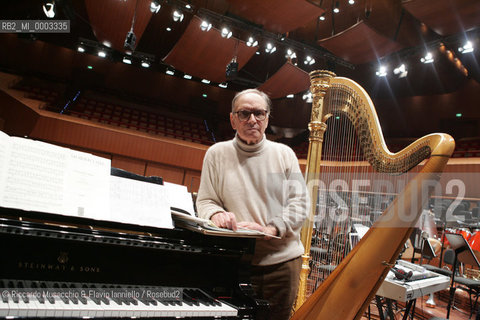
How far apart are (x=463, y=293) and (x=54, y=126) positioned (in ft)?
32.1

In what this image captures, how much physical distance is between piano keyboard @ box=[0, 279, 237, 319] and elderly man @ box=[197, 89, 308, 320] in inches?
15.0

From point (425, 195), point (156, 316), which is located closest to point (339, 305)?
point (425, 195)

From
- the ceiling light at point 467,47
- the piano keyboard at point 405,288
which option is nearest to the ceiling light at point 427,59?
the ceiling light at point 467,47

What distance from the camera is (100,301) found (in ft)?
3.43

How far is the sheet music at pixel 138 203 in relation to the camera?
49.3 inches

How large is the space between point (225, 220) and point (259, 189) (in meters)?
0.30

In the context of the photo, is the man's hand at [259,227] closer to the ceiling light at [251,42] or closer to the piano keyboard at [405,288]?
the piano keyboard at [405,288]

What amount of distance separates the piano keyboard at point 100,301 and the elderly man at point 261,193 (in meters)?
0.38

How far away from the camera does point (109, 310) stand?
1.00 metres

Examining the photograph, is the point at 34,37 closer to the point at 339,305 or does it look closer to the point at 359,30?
the point at 359,30

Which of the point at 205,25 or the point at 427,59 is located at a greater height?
the point at 427,59

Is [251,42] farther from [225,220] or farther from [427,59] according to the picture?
[225,220]

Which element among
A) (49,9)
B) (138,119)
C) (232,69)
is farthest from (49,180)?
(138,119)

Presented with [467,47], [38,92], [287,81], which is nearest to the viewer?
[467,47]
